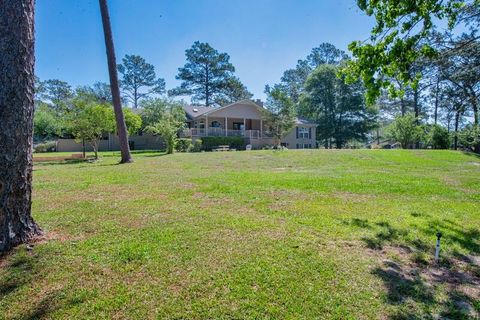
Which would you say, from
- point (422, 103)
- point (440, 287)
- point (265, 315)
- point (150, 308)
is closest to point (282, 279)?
point (265, 315)

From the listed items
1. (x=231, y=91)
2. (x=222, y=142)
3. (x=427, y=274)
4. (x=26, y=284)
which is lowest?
(x=427, y=274)

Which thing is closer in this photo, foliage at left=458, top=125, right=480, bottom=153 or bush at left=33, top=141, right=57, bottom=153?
foliage at left=458, top=125, right=480, bottom=153

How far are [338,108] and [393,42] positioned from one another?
123 feet

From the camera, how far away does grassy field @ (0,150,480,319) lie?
8.43 feet

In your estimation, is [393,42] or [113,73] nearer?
[393,42]

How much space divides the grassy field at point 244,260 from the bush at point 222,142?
2104 cm

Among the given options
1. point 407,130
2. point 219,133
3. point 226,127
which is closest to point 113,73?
point 219,133

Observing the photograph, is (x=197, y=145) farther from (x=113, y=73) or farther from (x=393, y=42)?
(x=393, y=42)

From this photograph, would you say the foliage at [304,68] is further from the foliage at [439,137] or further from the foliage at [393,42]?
the foliage at [393,42]

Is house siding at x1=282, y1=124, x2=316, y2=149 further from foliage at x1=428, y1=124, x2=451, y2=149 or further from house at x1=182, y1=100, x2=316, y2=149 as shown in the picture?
foliage at x1=428, y1=124, x2=451, y2=149

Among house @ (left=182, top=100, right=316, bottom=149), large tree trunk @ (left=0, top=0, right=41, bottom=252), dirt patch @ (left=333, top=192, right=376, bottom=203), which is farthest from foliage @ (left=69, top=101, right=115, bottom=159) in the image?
dirt patch @ (left=333, top=192, right=376, bottom=203)

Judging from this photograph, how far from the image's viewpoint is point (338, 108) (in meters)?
39.9

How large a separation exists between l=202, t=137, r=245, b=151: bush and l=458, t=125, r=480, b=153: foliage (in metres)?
21.4

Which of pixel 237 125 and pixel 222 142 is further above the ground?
pixel 237 125
